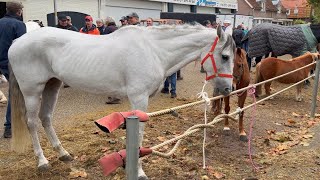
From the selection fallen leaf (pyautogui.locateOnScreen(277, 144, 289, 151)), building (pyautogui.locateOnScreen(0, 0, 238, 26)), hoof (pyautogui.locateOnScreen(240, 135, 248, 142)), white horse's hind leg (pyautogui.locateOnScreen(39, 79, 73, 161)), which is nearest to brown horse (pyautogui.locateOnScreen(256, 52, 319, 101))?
hoof (pyautogui.locateOnScreen(240, 135, 248, 142))

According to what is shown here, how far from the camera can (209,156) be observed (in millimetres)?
4695

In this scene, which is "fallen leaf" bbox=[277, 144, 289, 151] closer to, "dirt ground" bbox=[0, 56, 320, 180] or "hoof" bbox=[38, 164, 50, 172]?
"dirt ground" bbox=[0, 56, 320, 180]

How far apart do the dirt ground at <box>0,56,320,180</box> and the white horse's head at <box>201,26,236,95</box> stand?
114 cm

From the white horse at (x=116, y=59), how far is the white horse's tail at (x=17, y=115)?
0.13 m

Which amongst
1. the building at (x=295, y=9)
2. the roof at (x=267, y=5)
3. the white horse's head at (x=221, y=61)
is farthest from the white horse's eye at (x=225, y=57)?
the building at (x=295, y=9)

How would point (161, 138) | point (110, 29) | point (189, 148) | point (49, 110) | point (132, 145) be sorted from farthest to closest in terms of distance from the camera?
point (110, 29)
point (161, 138)
point (189, 148)
point (49, 110)
point (132, 145)

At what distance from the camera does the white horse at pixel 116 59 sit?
3648 millimetres

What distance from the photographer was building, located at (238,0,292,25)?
4892 cm

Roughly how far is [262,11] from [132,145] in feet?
179

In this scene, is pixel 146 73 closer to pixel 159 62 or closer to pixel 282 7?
pixel 159 62

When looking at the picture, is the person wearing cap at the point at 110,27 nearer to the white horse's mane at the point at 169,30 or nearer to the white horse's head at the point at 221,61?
the white horse's mane at the point at 169,30

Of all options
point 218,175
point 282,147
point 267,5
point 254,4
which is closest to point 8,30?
point 218,175

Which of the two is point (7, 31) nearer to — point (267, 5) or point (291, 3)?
point (267, 5)

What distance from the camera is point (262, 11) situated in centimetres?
5272
